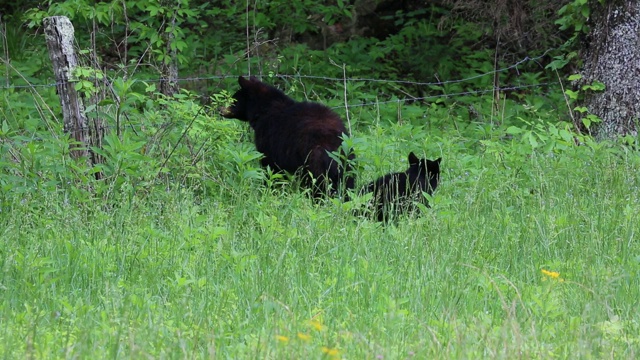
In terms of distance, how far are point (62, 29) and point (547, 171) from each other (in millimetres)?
3730

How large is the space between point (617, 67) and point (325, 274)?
509 cm

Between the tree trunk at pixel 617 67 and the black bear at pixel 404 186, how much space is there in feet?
7.77

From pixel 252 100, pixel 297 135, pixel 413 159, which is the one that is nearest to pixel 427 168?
pixel 413 159

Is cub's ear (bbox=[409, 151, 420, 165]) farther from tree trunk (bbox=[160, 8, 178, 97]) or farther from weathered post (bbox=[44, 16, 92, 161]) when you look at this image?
tree trunk (bbox=[160, 8, 178, 97])

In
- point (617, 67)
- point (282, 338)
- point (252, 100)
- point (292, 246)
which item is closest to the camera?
point (282, 338)

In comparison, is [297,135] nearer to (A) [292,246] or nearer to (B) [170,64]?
(B) [170,64]

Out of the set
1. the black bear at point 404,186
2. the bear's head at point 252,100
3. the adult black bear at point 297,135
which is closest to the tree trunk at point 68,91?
the adult black bear at point 297,135

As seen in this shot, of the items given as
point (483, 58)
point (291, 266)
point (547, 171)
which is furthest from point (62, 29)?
point (483, 58)

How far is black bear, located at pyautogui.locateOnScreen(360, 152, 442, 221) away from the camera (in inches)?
258

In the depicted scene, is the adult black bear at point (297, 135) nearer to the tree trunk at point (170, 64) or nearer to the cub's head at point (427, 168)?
the cub's head at point (427, 168)

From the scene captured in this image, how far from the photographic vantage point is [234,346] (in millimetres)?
3748

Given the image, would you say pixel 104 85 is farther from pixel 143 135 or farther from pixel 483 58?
pixel 483 58

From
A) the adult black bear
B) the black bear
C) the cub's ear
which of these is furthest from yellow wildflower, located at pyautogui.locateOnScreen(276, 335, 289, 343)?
the cub's ear

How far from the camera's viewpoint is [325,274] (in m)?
4.94
